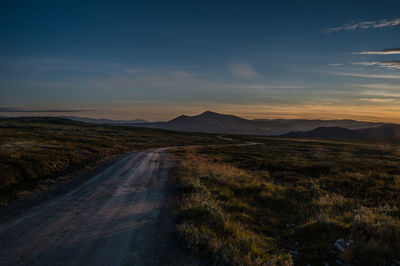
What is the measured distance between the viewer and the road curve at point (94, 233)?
5.59 metres

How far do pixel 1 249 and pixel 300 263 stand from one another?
8.33m

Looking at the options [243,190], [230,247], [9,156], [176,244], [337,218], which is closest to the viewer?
[230,247]

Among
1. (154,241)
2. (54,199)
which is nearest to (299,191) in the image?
(154,241)

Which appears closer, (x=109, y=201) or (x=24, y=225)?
(x=24, y=225)

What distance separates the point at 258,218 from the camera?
32.2 feet

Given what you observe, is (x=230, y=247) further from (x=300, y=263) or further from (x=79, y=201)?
(x=79, y=201)

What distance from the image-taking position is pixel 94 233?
702cm

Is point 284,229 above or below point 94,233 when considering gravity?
below

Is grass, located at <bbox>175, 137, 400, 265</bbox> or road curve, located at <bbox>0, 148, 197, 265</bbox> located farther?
grass, located at <bbox>175, 137, 400, 265</bbox>

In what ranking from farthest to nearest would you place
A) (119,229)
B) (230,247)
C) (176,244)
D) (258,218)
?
1. (258,218)
2. (119,229)
3. (176,244)
4. (230,247)

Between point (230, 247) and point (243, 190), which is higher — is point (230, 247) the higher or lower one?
the higher one

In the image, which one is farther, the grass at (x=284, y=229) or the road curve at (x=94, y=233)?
the grass at (x=284, y=229)

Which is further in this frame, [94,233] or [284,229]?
[284,229]

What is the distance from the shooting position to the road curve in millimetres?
5594
